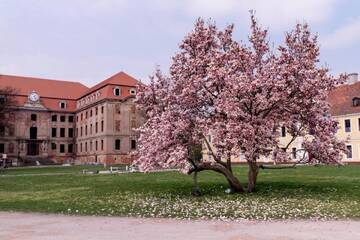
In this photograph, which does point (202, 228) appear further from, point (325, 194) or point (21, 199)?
point (21, 199)

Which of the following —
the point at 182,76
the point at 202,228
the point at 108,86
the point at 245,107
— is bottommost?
the point at 202,228

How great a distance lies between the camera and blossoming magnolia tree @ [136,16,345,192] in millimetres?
17328

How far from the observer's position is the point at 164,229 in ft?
36.4

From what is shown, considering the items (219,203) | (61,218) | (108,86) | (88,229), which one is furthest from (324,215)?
(108,86)

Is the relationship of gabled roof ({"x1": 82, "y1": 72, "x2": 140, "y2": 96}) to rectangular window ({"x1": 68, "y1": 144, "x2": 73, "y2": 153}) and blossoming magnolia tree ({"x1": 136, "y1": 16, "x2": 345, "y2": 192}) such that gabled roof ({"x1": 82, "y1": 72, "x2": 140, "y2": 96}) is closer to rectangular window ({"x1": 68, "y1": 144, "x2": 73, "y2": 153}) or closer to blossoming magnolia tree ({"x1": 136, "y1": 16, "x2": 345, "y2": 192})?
rectangular window ({"x1": 68, "y1": 144, "x2": 73, "y2": 153})

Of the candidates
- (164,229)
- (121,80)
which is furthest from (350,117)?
(164,229)

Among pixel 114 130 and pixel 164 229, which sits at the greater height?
pixel 114 130

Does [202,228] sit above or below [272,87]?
below

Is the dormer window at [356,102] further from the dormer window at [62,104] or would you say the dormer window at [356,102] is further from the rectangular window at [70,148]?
the dormer window at [62,104]

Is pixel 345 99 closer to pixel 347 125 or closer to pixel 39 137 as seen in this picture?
pixel 347 125

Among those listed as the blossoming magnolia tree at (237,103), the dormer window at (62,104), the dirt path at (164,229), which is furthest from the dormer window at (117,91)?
the dirt path at (164,229)

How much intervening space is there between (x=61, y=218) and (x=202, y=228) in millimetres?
4663

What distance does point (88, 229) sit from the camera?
1126 centimetres

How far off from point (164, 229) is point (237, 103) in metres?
7.53
